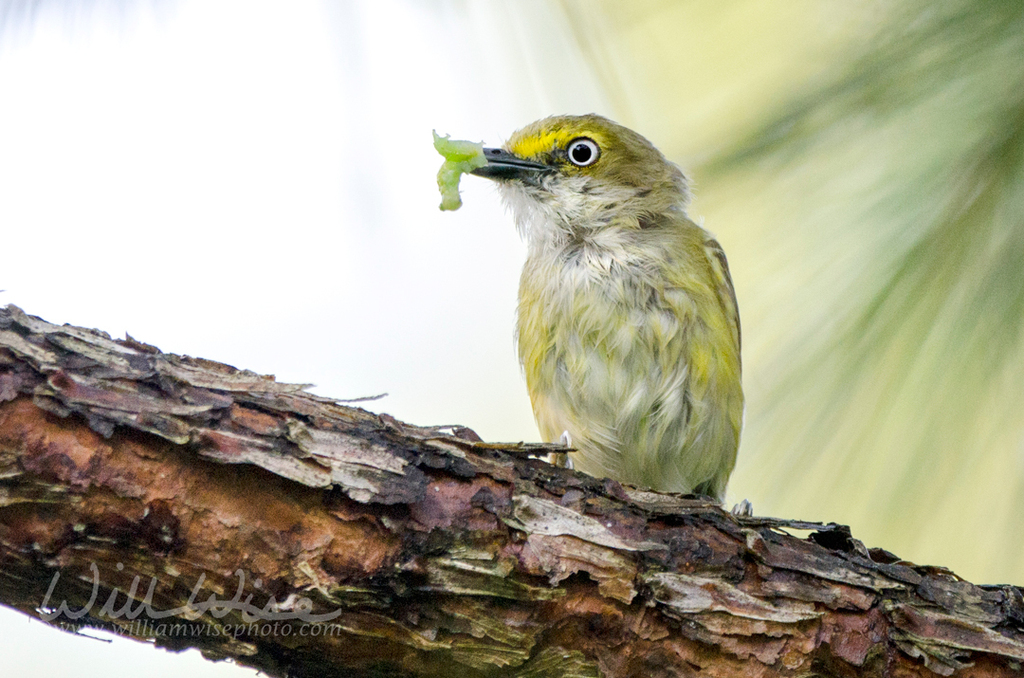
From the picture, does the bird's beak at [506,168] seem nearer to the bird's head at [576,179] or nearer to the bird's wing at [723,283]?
the bird's head at [576,179]

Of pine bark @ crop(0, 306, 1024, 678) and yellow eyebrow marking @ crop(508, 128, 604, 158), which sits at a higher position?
yellow eyebrow marking @ crop(508, 128, 604, 158)

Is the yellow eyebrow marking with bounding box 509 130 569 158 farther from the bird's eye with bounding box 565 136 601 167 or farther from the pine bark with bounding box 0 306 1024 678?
the pine bark with bounding box 0 306 1024 678

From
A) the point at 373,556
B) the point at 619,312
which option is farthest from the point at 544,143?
the point at 373,556

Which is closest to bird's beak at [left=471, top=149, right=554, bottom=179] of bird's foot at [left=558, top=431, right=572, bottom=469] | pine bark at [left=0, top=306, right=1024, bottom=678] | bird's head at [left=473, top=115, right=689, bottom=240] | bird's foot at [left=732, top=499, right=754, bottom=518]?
bird's head at [left=473, top=115, right=689, bottom=240]

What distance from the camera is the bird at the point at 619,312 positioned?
4223mm

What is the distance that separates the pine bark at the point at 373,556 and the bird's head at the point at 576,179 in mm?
2110

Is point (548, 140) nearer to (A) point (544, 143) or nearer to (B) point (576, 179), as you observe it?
(A) point (544, 143)

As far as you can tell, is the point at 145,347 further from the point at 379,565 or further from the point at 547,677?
the point at 547,677

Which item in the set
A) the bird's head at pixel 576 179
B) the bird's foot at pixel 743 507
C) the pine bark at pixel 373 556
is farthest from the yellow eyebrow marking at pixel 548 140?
the pine bark at pixel 373 556

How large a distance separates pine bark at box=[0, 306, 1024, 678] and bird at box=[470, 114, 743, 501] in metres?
1.49

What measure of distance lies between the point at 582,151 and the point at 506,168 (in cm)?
41

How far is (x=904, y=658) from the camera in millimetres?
2584

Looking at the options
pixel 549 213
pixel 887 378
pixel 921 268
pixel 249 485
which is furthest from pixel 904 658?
pixel 549 213

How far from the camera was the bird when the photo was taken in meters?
4.22
